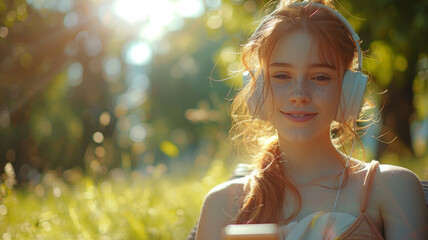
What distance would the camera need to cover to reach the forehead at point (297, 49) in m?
2.18

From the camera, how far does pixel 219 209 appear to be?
7.68 feet

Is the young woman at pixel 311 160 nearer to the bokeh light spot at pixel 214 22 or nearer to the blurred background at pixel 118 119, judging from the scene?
the blurred background at pixel 118 119

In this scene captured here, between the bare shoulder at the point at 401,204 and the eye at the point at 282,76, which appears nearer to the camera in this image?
the bare shoulder at the point at 401,204

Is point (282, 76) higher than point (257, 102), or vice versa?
point (282, 76)

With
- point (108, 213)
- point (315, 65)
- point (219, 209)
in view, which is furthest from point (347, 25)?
point (108, 213)

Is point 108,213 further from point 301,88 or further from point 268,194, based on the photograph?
point 301,88

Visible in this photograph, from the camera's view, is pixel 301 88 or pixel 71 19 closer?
pixel 301 88

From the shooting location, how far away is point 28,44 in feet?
21.4

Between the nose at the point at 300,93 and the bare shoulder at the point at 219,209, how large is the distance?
52cm

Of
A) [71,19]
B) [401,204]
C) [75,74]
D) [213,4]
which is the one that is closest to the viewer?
[401,204]

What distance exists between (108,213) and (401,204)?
2.73 m

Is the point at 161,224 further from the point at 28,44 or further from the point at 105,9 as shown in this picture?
the point at 105,9

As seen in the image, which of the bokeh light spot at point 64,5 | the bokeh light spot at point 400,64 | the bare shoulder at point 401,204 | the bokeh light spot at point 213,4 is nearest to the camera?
the bare shoulder at point 401,204

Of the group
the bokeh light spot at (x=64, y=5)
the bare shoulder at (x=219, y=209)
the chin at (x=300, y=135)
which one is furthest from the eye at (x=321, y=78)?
the bokeh light spot at (x=64, y=5)
